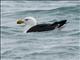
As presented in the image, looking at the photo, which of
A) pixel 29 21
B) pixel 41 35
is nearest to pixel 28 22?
pixel 29 21

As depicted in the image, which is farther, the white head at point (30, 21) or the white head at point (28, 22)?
the white head at point (30, 21)

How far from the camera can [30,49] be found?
12023 mm

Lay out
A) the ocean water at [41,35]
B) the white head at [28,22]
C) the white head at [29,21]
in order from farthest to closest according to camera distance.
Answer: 1. the white head at [29,21]
2. the white head at [28,22]
3. the ocean water at [41,35]

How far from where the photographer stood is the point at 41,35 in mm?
13672

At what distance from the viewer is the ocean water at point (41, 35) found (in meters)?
11.5

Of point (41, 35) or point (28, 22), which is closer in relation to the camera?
point (41, 35)

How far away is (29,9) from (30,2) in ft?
5.69

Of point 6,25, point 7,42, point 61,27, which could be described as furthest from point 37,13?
point 7,42

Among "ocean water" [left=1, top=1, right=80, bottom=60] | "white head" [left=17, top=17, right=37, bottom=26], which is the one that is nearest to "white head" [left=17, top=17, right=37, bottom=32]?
"white head" [left=17, top=17, right=37, bottom=26]

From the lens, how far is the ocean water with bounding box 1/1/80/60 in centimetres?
1148

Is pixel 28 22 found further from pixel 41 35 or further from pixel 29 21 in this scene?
pixel 41 35

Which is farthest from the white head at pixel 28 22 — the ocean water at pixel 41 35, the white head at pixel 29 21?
the ocean water at pixel 41 35

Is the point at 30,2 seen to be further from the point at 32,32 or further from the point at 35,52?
the point at 35,52

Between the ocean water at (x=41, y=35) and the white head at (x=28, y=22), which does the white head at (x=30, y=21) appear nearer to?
the white head at (x=28, y=22)
